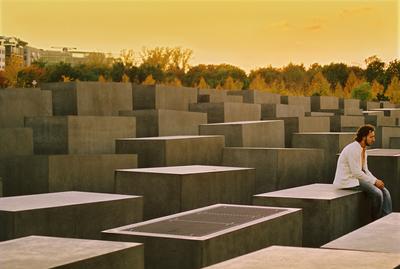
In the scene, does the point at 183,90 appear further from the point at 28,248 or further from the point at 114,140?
the point at 28,248

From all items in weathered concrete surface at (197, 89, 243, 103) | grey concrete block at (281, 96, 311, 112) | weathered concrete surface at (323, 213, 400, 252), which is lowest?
weathered concrete surface at (323, 213, 400, 252)

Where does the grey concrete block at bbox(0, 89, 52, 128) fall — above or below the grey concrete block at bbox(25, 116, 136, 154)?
above

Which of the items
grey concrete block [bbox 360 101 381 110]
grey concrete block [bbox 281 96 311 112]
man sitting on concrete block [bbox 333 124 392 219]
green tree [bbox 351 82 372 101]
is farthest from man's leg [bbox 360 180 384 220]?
green tree [bbox 351 82 372 101]

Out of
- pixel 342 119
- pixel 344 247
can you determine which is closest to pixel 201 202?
pixel 344 247

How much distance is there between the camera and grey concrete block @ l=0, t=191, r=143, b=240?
5875 mm

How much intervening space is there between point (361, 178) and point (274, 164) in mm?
2206

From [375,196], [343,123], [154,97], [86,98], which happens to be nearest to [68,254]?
[375,196]

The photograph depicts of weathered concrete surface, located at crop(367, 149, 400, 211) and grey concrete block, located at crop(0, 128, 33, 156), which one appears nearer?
weathered concrete surface, located at crop(367, 149, 400, 211)

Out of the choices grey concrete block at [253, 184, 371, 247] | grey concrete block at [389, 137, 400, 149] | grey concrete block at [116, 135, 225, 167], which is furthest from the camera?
grey concrete block at [389, 137, 400, 149]

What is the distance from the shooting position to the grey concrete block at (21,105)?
450 inches

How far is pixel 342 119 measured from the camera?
56.3 ft

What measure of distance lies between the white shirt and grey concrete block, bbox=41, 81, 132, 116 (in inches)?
226

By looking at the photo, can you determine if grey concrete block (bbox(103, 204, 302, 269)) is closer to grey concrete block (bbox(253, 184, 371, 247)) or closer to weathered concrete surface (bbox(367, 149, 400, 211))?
grey concrete block (bbox(253, 184, 371, 247))

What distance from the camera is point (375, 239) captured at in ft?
16.8
